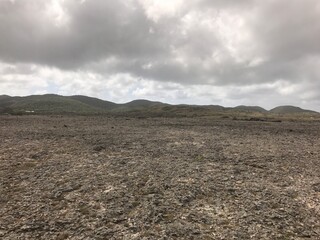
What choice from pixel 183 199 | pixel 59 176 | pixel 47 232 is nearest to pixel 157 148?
pixel 59 176

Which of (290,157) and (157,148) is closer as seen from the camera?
(290,157)

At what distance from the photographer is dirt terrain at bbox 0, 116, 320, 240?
17578 mm

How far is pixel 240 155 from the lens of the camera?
33.9 meters

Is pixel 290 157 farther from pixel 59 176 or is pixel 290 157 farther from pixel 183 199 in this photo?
pixel 59 176

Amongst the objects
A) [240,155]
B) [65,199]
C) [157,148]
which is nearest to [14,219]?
[65,199]

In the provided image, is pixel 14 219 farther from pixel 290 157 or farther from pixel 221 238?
pixel 290 157

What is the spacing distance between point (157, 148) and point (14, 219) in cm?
1986

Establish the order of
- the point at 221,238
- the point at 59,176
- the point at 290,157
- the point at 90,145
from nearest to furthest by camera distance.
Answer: the point at 221,238, the point at 59,176, the point at 290,157, the point at 90,145

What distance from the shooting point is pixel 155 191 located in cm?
2275

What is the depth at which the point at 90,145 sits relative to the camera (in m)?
36.6

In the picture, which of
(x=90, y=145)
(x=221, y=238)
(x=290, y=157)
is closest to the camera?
(x=221, y=238)

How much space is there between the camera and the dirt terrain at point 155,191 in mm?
17578

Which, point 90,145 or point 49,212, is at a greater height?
point 90,145

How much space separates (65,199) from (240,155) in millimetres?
18736
